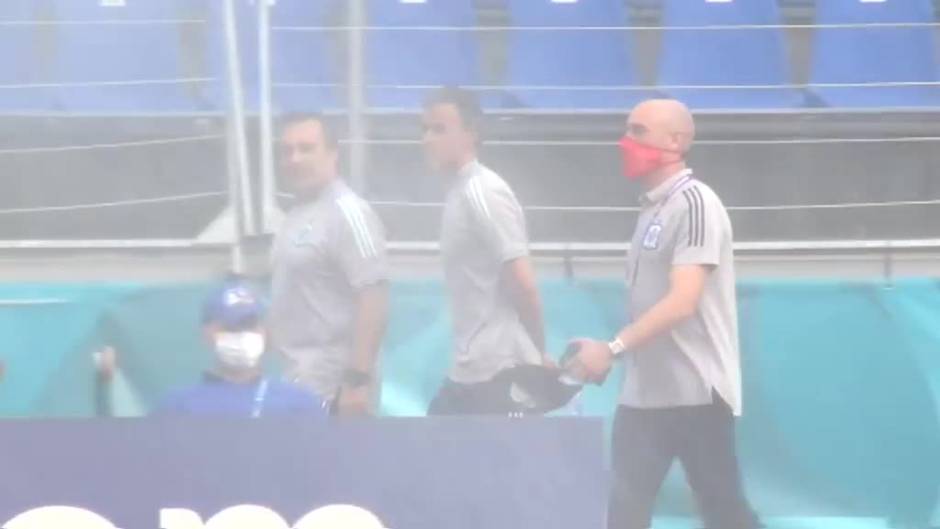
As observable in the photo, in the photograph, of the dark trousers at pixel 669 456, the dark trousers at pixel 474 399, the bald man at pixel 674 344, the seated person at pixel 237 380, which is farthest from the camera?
the dark trousers at pixel 669 456

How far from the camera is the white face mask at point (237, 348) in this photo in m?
4.02

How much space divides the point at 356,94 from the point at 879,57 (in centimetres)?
113

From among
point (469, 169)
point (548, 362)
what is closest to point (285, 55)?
point (469, 169)

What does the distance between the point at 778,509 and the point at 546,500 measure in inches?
32.9

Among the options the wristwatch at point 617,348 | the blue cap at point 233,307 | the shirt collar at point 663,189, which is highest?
the shirt collar at point 663,189

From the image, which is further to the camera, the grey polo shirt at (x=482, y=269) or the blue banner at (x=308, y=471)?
the grey polo shirt at (x=482, y=269)

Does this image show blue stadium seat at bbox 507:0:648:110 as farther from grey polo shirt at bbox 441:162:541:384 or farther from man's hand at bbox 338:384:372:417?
man's hand at bbox 338:384:372:417

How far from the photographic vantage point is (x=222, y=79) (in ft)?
13.4

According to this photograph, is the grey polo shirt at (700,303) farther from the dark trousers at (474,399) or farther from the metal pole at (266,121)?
the metal pole at (266,121)

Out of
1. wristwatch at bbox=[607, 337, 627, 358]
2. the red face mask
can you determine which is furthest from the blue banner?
the red face mask

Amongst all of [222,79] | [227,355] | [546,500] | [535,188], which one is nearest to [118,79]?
[222,79]

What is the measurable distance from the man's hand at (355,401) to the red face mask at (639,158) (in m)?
0.73

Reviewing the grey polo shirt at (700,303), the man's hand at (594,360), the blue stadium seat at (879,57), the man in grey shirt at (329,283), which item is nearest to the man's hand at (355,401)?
the man in grey shirt at (329,283)

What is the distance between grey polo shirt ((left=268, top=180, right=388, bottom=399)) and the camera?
414 centimetres
